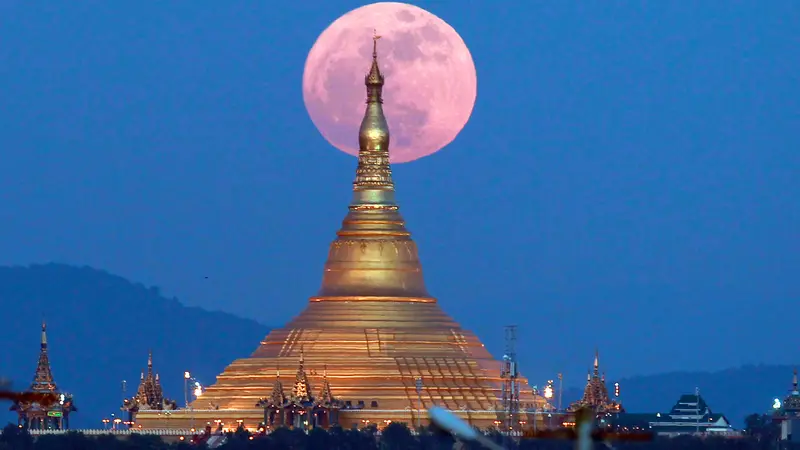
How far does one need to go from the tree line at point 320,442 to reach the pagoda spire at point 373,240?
234 inches

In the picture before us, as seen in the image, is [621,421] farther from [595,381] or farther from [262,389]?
[262,389]

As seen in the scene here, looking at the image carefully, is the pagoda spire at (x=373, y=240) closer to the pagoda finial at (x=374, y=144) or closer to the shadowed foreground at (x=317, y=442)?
the pagoda finial at (x=374, y=144)

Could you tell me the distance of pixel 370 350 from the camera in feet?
277

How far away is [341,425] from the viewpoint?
8281 centimetres

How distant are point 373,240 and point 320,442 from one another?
11.6 meters

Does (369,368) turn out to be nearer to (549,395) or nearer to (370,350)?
(370,350)

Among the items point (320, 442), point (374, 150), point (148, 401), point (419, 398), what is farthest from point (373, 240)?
point (320, 442)

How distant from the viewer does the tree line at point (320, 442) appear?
248ft

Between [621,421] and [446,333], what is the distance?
24710 millimetres

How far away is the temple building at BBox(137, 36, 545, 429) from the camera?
3258 inches

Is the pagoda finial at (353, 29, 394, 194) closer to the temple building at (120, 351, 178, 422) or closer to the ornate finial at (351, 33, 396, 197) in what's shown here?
the ornate finial at (351, 33, 396, 197)

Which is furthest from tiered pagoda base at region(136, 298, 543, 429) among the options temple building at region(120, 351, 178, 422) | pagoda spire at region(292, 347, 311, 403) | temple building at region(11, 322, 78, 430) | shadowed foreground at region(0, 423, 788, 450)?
temple building at region(11, 322, 78, 430)

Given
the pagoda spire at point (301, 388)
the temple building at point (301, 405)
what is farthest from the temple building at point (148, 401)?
the pagoda spire at point (301, 388)

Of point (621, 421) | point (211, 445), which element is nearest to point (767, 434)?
point (621, 421)
